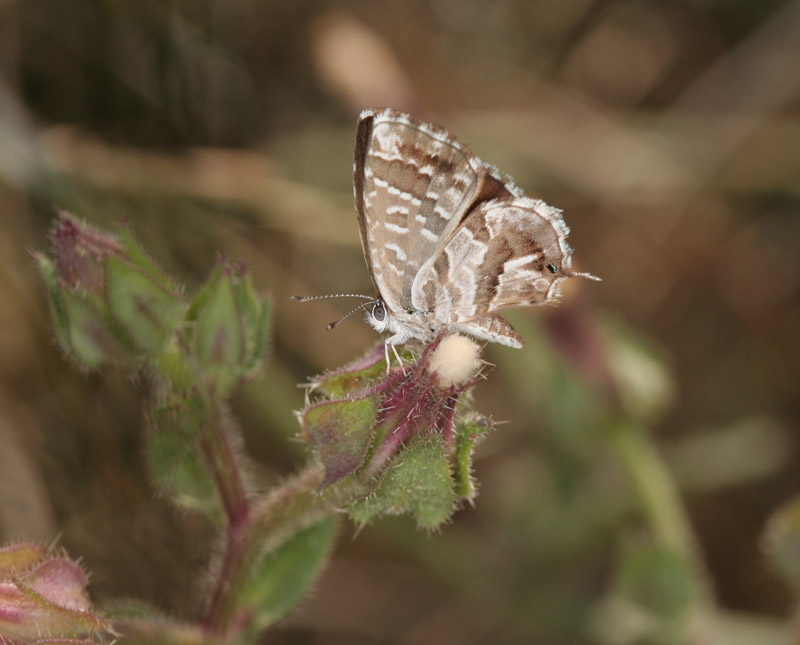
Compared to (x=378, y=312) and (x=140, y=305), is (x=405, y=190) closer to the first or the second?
(x=378, y=312)

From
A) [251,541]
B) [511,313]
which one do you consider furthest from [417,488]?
[511,313]

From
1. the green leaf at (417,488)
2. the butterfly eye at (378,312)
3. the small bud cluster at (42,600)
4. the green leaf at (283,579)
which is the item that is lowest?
the small bud cluster at (42,600)

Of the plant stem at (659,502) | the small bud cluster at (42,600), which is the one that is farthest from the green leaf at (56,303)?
the plant stem at (659,502)

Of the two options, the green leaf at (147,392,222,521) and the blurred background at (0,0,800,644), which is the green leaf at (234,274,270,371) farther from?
the blurred background at (0,0,800,644)

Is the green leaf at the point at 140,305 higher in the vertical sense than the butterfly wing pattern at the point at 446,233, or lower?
lower

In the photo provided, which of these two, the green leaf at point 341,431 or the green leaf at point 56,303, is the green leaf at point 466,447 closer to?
the green leaf at point 341,431

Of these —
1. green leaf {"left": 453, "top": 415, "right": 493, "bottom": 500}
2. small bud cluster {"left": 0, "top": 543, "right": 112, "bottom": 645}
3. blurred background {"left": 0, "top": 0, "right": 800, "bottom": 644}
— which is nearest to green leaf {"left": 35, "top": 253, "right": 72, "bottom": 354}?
small bud cluster {"left": 0, "top": 543, "right": 112, "bottom": 645}
